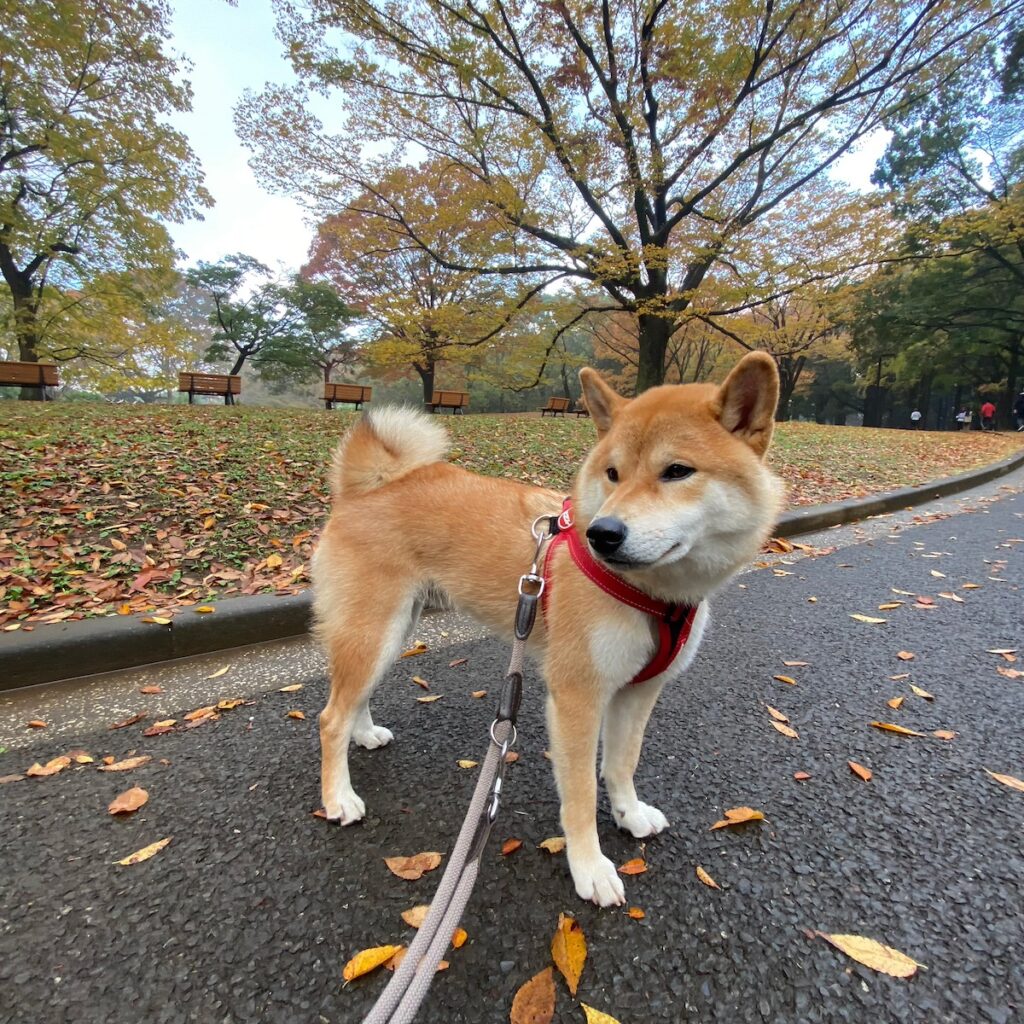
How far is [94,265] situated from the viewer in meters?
14.9

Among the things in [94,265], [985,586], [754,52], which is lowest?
[985,586]

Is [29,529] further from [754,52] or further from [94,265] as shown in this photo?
[94,265]

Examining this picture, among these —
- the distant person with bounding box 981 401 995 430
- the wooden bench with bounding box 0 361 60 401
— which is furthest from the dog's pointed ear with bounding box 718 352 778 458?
the distant person with bounding box 981 401 995 430

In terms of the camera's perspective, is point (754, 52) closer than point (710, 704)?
No

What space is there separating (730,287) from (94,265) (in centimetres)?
Result: 1707

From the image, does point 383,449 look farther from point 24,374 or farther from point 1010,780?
point 24,374

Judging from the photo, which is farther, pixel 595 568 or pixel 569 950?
pixel 595 568

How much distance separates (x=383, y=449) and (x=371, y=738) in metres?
1.26

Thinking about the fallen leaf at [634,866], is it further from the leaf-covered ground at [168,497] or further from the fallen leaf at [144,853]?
the leaf-covered ground at [168,497]

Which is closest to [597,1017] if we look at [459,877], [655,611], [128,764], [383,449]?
[459,877]

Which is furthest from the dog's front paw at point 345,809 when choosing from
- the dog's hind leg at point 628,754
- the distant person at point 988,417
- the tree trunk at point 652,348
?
the distant person at point 988,417

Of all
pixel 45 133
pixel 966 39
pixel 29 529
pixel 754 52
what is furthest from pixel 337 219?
pixel 966 39

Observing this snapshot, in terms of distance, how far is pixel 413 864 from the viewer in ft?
5.24

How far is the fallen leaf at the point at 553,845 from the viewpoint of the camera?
1.68 metres
